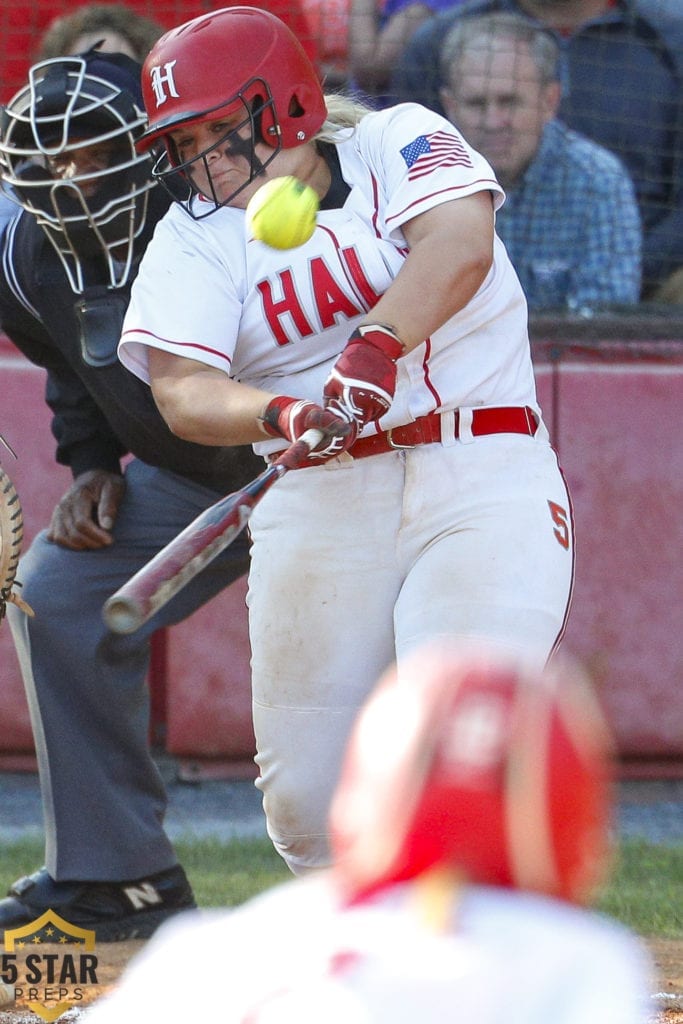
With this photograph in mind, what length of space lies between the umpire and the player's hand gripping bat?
110cm

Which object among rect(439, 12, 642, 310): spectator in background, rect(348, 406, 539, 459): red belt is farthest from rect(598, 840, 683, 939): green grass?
rect(439, 12, 642, 310): spectator in background

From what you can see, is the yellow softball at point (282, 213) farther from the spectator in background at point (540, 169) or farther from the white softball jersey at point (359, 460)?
the spectator in background at point (540, 169)

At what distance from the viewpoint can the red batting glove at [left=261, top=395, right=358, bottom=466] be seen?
2.68m

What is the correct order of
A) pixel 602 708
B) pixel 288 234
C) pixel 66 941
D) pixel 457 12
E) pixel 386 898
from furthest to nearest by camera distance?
pixel 457 12 < pixel 602 708 < pixel 66 941 < pixel 288 234 < pixel 386 898

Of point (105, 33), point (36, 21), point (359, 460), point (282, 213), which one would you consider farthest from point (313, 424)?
point (36, 21)

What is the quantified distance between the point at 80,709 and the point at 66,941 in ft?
1.80

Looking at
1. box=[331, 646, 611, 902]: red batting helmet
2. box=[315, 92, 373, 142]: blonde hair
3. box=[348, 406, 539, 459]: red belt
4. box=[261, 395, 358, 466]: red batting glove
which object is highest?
box=[331, 646, 611, 902]: red batting helmet

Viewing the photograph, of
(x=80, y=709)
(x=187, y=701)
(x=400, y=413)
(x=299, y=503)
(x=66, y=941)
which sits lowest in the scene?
(x=187, y=701)

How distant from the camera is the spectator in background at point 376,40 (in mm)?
5844

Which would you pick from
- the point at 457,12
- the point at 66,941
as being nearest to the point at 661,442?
the point at 457,12

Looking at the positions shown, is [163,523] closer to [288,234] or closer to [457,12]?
[288,234]

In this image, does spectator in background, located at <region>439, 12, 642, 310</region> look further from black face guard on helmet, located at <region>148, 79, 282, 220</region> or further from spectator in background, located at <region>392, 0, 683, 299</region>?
black face guard on helmet, located at <region>148, 79, 282, 220</region>

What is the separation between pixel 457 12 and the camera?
5.76 meters

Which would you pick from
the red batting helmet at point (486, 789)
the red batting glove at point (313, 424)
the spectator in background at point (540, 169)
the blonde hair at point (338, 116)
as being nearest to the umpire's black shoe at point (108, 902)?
the red batting glove at point (313, 424)
